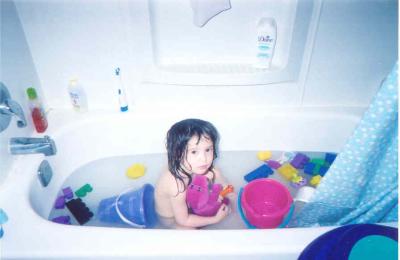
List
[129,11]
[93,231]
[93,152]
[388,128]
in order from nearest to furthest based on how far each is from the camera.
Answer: [388,128] → [93,231] → [129,11] → [93,152]

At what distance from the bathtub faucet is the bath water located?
32cm

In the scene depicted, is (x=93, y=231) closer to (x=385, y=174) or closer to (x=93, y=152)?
(x=93, y=152)

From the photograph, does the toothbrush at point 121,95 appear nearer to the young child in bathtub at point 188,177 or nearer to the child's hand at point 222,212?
the young child in bathtub at point 188,177

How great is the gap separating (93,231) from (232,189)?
729 mm

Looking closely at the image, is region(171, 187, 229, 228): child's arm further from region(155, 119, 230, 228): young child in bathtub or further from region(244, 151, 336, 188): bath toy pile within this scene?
region(244, 151, 336, 188): bath toy pile

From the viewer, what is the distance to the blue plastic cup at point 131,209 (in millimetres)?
1289

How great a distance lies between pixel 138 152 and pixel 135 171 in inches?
4.1

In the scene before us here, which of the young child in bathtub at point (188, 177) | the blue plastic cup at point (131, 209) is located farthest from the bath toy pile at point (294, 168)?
the blue plastic cup at point (131, 209)

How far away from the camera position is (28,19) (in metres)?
1.26

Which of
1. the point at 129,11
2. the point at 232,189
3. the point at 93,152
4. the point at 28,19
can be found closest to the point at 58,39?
the point at 28,19

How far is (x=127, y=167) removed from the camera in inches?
63.5

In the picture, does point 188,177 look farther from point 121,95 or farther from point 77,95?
point 77,95

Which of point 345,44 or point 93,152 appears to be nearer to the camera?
point 345,44

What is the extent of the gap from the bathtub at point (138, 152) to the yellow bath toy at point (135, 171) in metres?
0.09
